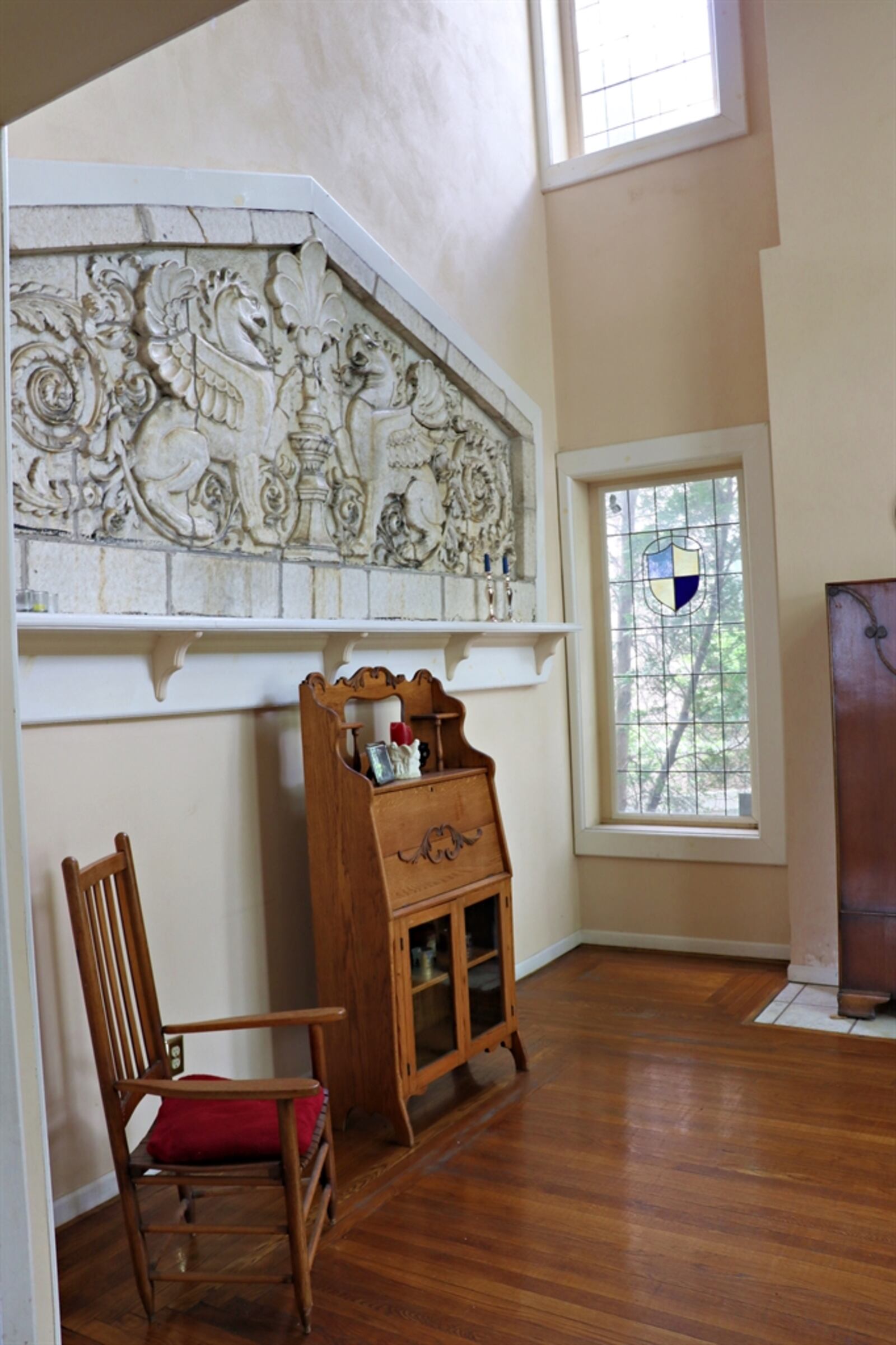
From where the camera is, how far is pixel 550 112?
5633 millimetres

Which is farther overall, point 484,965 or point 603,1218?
point 484,965

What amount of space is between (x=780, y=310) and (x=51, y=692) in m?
3.39

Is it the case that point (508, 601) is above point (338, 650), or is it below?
above

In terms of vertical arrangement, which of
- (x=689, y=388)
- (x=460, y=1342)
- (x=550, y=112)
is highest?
(x=550, y=112)

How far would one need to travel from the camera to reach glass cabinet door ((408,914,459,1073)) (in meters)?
3.55

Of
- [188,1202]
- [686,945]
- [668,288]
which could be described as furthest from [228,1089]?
[668,288]

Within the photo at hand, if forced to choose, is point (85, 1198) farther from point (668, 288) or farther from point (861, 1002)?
point (668, 288)

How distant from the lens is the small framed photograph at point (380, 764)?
361 centimetres

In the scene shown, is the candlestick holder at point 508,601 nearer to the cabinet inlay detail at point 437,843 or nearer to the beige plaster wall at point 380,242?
the beige plaster wall at point 380,242

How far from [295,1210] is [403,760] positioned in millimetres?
1578

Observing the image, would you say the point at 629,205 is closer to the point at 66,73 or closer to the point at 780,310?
the point at 780,310

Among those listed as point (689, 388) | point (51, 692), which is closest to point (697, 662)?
point (689, 388)

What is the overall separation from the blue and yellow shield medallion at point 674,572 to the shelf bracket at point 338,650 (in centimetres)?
206

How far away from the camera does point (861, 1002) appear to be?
4.25 meters
